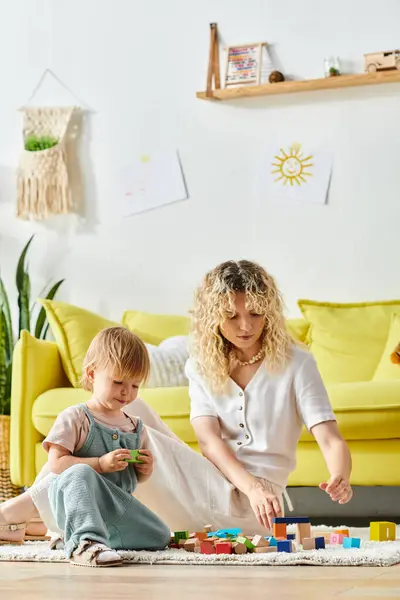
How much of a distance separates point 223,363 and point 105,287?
6.91 ft

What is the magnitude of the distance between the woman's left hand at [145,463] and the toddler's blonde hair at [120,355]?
6.5 inches

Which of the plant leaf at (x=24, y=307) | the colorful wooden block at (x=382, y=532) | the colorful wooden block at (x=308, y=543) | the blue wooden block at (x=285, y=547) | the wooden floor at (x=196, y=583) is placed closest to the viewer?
the wooden floor at (x=196, y=583)

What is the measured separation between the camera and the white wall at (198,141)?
4082 mm

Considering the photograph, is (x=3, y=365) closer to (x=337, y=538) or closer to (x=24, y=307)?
(x=24, y=307)

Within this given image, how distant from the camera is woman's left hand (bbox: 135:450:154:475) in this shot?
209cm

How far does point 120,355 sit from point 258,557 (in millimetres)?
553

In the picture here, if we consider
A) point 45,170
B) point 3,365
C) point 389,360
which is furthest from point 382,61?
point 3,365

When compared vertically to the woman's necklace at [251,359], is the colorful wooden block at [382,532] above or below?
below

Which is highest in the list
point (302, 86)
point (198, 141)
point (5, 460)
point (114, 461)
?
point (302, 86)

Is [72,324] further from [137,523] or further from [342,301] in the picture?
[137,523]

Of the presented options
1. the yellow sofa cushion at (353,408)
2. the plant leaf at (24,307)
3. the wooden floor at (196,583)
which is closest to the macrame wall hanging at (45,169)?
the plant leaf at (24,307)

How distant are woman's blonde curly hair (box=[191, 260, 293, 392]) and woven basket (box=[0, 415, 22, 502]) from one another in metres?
1.54

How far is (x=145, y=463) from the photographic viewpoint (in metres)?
2.11

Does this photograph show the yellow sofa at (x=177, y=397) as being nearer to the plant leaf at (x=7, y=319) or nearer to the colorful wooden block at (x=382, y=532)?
the plant leaf at (x=7, y=319)
